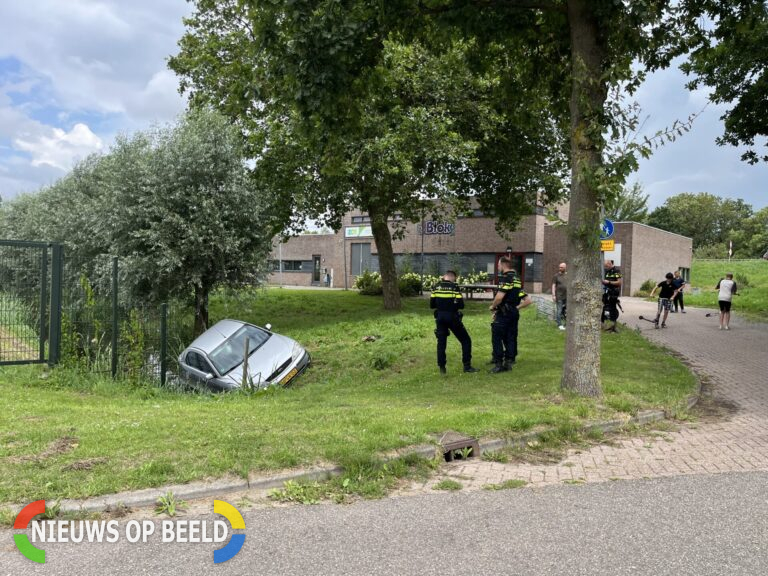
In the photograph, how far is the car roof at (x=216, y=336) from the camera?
36.0 feet

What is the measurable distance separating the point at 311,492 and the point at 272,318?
1715cm

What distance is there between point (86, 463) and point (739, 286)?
3520cm

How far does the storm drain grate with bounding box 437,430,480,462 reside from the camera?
5281 millimetres

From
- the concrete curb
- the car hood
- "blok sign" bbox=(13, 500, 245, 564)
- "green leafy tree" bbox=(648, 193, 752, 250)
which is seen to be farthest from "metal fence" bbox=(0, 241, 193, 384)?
"green leafy tree" bbox=(648, 193, 752, 250)

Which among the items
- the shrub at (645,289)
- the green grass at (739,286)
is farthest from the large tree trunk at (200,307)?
the shrub at (645,289)

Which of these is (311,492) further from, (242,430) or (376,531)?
(242,430)

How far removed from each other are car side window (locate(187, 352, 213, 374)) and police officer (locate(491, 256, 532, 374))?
16.5ft

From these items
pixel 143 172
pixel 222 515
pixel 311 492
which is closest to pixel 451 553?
pixel 311 492

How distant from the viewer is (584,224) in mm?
7102

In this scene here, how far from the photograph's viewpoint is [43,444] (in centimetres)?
509

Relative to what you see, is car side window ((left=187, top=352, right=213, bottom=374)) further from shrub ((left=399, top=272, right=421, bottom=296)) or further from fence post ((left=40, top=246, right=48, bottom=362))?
shrub ((left=399, top=272, right=421, bottom=296))

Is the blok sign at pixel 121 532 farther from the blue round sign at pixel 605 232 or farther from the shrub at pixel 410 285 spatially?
the shrub at pixel 410 285

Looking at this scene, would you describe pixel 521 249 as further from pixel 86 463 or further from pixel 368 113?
pixel 86 463

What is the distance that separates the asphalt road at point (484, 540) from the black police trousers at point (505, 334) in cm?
496
